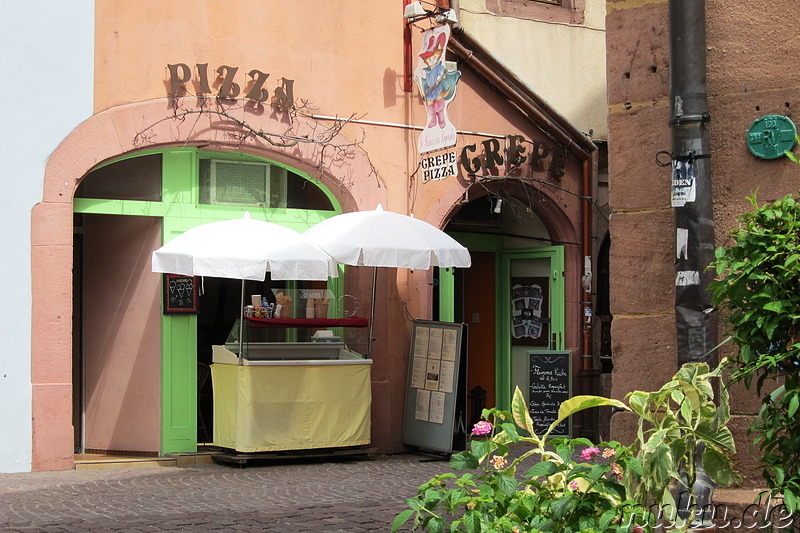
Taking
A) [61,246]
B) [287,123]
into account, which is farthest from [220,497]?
[287,123]

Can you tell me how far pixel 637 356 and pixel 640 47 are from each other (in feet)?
5.42

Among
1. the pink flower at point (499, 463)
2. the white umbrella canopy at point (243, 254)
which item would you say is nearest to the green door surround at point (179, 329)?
the white umbrella canopy at point (243, 254)

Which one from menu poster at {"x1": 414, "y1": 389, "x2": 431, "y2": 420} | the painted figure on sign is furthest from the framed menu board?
the painted figure on sign

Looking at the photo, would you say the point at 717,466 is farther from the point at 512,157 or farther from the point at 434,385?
the point at 512,157

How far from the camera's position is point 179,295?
11.4m

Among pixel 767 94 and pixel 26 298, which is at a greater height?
pixel 767 94

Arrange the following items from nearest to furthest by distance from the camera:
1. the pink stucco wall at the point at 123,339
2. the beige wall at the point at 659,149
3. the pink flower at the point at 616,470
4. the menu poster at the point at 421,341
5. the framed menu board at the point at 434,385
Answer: the pink flower at the point at 616,470, the beige wall at the point at 659,149, the pink stucco wall at the point at 123,339, the framed menu board at the point at 434,385, the menu poster at the point at 421,341

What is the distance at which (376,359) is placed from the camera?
12211 mm

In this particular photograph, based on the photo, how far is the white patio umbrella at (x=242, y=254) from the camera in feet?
32.8

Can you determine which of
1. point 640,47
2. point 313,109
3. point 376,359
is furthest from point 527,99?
point 640,47

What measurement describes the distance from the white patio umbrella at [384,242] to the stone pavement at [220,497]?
1.94 m

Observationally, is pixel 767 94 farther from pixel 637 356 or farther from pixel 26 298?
pixel 26 298

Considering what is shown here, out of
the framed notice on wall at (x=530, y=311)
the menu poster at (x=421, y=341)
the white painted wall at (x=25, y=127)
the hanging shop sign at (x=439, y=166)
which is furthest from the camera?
the framed notice on wall at (x=530, y=311)

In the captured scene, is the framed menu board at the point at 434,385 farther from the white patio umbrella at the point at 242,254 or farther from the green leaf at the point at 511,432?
the green leaf at the point at 511,432
